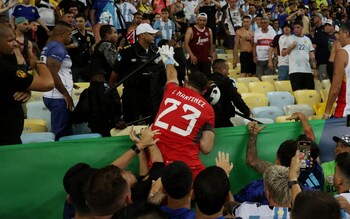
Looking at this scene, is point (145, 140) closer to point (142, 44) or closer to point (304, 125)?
point (304, 125)

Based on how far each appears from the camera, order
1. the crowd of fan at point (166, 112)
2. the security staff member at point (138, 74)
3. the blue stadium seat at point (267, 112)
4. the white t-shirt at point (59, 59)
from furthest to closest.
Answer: the blue stadium seat at point (267, 112) < the security staff member at point (138, 74) < the white t-shirt at point (59, 59) < the crowd of fan at point (166, 112)

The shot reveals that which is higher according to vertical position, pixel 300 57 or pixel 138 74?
pixel 138 74

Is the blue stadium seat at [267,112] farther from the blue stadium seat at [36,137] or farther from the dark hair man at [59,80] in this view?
the blue stadium seat at [36,137]

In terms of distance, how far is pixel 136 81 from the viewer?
7.04 meters

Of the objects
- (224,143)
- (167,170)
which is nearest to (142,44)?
(224,143)

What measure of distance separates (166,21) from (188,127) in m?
8.18

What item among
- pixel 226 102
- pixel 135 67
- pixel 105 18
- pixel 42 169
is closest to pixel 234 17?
pixel 105 18

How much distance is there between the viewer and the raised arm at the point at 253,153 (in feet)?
17.2

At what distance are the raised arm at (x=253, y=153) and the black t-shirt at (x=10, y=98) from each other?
2.09 m

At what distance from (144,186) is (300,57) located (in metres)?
6.93

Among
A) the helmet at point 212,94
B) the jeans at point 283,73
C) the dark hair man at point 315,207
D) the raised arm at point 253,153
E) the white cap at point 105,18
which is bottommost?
the jeans at point 283,73

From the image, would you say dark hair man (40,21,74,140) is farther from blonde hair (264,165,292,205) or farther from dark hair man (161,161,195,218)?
blonde hair (264,165,292,205)

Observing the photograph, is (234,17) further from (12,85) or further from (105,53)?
(12,85)

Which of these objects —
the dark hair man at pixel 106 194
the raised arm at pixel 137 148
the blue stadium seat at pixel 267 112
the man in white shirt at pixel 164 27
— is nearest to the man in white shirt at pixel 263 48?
the man in white shirt at pixel 164 27
